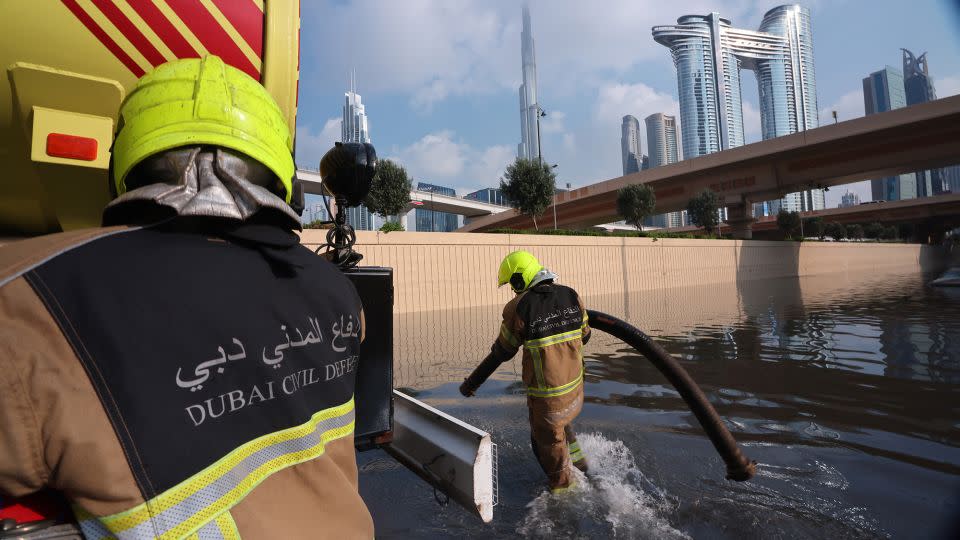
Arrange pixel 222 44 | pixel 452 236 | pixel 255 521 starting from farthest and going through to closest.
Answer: pixel 452 236 → pixel 222 44 → pixel 255 521

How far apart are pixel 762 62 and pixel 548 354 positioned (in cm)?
8732

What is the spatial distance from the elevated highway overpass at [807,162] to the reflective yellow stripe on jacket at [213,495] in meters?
29.1

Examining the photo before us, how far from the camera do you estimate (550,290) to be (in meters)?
3.60

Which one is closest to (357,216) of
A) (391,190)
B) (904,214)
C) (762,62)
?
(391,190)

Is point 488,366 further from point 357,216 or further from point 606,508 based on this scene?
point 357,216

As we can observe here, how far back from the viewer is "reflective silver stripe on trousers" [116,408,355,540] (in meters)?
0.74

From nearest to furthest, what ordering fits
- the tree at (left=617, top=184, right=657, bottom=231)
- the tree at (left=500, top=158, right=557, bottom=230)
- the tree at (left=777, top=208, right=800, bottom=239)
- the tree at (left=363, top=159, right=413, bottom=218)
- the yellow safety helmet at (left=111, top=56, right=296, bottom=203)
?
the yellow safety helmet at (left=111, top=56, right=296, bottom=203), the tree at (left=363, top=159, right=413, bottom=218), the tree at (left=500, top=158, right=557, bottom=230), the tree at (left=617, top=184, right=657, bottom=231), the tree at (left=777, top=208, right=800, bottom=239)

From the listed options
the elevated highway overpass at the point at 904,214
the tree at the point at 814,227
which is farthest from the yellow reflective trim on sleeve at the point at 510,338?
the tree at the point at 814,227

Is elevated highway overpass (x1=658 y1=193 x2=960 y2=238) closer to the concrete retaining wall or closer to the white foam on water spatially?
the concrete retaining wall

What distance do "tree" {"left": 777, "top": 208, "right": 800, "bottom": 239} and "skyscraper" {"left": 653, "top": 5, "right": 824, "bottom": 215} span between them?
23.8 m

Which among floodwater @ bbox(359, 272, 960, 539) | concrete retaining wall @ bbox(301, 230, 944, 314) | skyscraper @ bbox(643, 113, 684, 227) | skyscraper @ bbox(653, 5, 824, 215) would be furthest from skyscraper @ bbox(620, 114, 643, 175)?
floodwater @ bbox(359, 272, 960, 539)

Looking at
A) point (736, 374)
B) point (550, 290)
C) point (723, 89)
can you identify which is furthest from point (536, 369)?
point (723, 89)

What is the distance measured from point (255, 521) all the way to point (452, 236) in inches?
616

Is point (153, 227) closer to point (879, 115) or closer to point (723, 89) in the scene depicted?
point (879, 115)
